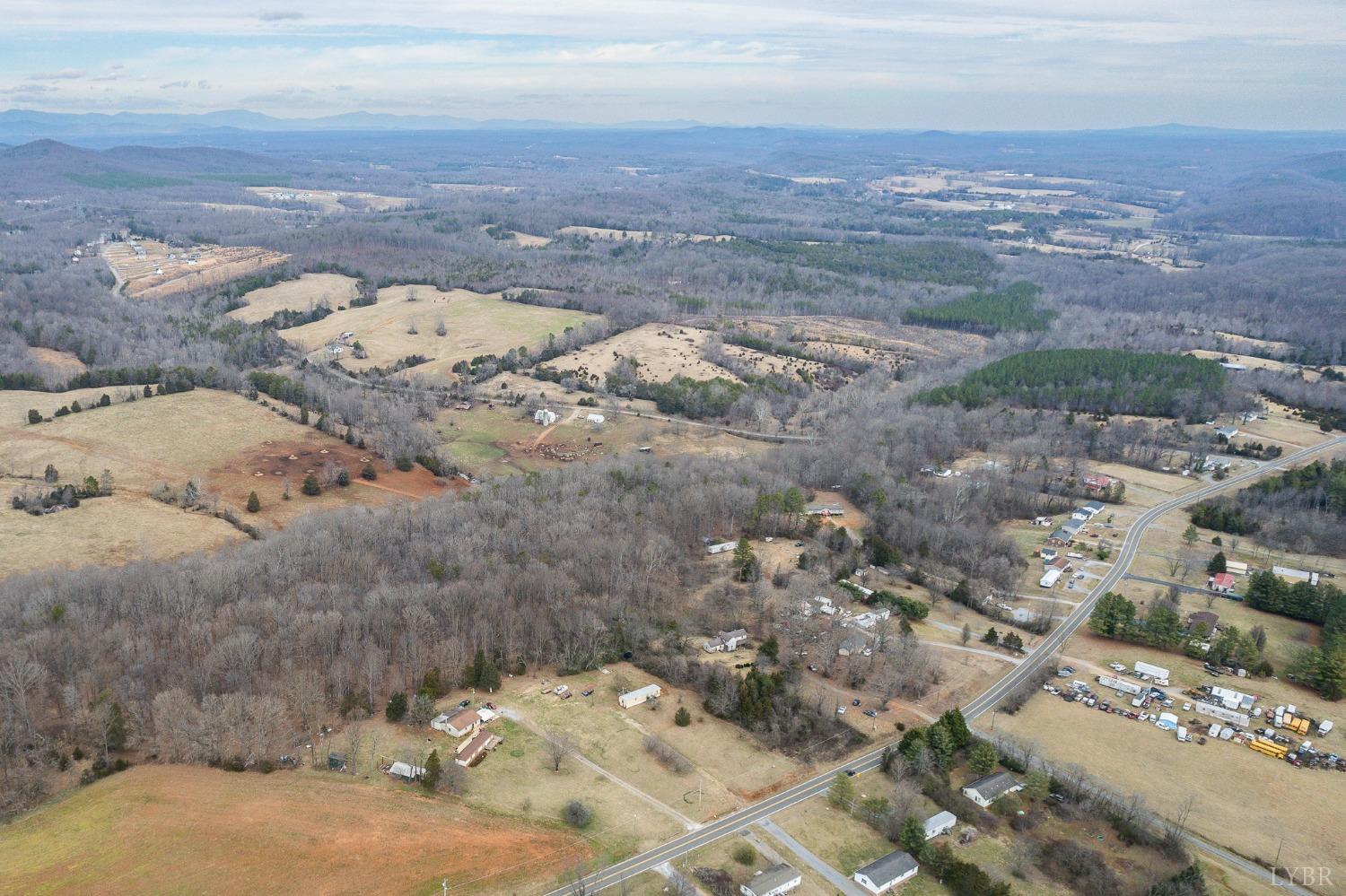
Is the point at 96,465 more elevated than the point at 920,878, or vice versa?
the point at 96,465

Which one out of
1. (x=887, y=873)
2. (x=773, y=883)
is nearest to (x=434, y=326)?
(x=773, y=883)

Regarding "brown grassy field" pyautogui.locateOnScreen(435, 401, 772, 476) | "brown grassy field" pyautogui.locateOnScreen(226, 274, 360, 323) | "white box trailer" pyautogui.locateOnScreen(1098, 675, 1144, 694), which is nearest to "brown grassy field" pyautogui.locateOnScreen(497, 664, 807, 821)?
"white box trailer" pyautogui.locateOnScreen(1098, 675, 1144, 694)

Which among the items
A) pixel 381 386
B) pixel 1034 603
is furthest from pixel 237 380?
pixel 1034 603

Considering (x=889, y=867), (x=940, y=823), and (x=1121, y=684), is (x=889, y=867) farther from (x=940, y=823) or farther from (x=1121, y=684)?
(x=1121, y=684)

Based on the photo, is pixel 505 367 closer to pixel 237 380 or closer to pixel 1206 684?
pixel 237 380

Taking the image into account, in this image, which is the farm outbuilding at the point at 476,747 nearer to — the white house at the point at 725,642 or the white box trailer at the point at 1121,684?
the white house at the point at 725,642
